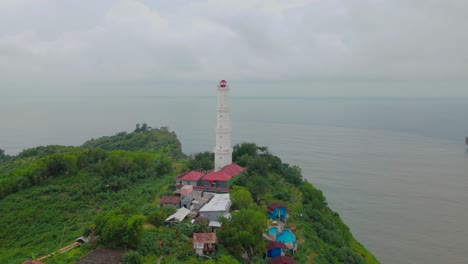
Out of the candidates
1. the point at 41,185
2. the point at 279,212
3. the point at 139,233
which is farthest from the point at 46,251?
the point at 279,212

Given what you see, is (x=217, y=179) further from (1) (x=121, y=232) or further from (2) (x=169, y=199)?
(1) (x=121, y=232)

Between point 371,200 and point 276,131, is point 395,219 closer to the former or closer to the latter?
point 371,200

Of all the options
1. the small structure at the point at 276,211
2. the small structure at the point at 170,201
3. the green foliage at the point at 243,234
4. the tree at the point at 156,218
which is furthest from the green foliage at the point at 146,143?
the green foliage at the point at 243,234

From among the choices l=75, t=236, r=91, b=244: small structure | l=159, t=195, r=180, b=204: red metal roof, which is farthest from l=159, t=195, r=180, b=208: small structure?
l=75, t=236, r=91, b=244: small structure

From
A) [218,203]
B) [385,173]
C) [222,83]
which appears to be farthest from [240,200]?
[385,173]

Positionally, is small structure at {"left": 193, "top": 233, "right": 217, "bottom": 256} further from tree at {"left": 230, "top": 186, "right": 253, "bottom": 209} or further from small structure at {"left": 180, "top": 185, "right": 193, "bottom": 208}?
small structure at {"left": 180, "top": 185, "right": 193, "bottom": 208}

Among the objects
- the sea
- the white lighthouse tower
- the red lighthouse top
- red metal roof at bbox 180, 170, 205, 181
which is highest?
the red lighthouse top

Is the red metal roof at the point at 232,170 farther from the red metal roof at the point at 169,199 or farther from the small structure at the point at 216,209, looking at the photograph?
the red metal roof at the point at 169,199
